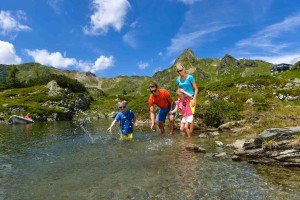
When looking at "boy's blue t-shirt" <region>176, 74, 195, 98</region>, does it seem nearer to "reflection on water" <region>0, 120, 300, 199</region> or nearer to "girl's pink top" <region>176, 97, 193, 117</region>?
"girl's pink top" <region>176, 97, 193, 117</region>

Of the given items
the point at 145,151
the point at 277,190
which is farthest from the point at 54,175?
the point at 277,190

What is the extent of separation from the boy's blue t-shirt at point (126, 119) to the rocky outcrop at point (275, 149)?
7672mm

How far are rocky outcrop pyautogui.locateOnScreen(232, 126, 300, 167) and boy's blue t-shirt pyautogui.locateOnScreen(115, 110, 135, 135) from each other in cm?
767

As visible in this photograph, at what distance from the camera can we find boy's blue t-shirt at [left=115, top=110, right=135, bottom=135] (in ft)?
52.7

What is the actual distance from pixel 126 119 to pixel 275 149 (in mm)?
9147

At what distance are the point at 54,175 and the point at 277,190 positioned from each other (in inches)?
275

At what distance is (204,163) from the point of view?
376 inches

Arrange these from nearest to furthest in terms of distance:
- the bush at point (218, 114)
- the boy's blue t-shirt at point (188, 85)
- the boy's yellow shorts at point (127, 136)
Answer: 1. the boy's blue t-shirt at point (188, 85)
2. the boy's yellow shorts at point (127, 136)
3. the bush at point (218, 114)

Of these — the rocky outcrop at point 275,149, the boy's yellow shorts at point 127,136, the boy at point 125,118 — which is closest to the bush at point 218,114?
the boy's yellow shorts at point 127,136

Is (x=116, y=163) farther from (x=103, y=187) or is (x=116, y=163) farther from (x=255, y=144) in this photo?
(x=255, y=144)

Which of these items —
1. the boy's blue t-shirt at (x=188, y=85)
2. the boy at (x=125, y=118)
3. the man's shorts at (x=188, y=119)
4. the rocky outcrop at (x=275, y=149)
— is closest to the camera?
the rocky outcrop at (x=275, y=149)

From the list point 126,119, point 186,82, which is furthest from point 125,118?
point 186,82

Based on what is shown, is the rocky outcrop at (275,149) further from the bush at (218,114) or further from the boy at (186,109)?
the bush at (218,114)

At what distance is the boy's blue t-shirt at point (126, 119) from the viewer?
52.7ft
